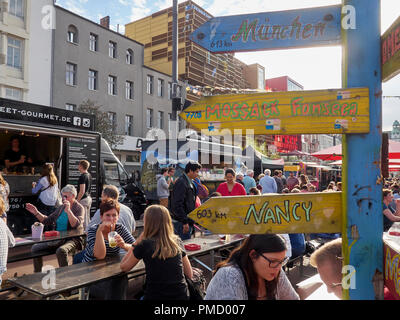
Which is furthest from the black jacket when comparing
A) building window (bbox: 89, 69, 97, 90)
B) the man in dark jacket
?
building window (bbox: 89, 69, 97, 90)

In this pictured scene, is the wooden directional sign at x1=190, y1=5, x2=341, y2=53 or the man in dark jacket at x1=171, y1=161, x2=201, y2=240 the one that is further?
the man in dark jacket at x1=171, y1=161, x2=201, y2=240

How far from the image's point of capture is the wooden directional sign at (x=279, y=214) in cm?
163

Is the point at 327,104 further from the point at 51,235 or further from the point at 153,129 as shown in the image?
the point at 153,129

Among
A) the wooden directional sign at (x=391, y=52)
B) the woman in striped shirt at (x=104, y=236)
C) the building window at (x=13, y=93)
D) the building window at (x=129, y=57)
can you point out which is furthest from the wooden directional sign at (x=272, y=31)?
the building window at (x=129, y=57)

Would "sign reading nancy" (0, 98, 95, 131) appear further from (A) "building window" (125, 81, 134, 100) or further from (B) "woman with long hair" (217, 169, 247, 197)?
(A) "building window" (125, 81, 134, 100)

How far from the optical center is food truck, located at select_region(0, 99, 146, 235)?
694 centimetres

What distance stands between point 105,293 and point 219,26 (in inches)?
116

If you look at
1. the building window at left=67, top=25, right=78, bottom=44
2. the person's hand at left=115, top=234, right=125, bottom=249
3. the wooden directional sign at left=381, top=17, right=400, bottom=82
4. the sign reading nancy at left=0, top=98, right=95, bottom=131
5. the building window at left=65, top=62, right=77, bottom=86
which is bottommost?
the person's hand at left=115, top=234, right=125, bottom=249

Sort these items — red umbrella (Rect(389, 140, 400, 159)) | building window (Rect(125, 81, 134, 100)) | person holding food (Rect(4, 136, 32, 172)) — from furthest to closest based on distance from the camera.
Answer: building window (Rect(125, 81, 134, 100)) → person holding food (Rect(4, 136, 32, 172)) → red umbrella (Rect(389, 140, 400, 159))

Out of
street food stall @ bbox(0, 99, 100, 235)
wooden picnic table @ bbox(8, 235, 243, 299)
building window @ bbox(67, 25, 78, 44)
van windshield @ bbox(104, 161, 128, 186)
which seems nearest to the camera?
wooden picnic table @ bbox(8, 235, 243, 299)

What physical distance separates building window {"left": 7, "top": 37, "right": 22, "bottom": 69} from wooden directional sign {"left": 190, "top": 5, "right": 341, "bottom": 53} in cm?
2096

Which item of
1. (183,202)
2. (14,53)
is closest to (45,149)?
(183,202)

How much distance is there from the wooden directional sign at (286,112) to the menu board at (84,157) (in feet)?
24.1

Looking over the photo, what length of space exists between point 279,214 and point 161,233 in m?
1.63
